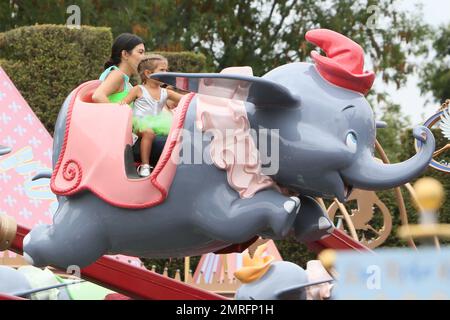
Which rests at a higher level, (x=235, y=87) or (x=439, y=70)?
(x=235, y=87)

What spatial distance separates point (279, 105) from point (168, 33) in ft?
36.4

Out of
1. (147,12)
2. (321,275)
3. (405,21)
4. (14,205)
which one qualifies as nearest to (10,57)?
(14,205)

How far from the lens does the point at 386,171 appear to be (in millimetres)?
4035

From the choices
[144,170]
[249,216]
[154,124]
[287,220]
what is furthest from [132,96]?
[287,220]

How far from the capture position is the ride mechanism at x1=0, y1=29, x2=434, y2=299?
4.02m

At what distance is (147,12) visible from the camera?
1434 cm

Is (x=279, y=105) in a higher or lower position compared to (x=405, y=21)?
higher

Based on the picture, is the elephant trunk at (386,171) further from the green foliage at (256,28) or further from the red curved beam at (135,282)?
the green foliage at (256,28)

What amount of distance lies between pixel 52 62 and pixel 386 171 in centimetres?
657

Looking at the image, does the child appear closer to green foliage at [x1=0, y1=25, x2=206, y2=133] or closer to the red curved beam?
the red curved beam

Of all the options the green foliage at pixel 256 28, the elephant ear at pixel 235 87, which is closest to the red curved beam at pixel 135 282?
the elephant ear at pixel 235 87

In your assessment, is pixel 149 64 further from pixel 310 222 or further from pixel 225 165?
pixel 310 222

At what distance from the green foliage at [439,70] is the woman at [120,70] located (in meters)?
16.1

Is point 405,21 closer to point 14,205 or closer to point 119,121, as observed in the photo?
point 14,205
